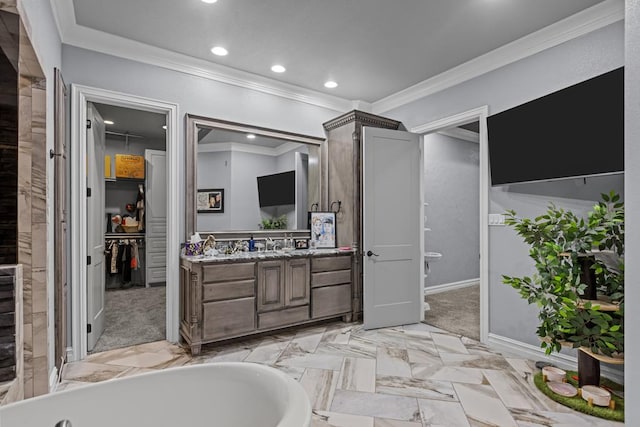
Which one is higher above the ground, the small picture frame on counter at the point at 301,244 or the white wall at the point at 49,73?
the white wall at the point at 49,73

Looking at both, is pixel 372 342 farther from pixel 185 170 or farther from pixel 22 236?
pixel 22 236

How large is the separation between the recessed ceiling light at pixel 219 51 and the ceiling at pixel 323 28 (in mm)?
63

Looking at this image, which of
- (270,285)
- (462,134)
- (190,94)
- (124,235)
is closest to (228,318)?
(270,285)

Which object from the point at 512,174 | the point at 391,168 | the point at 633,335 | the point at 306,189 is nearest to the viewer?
the point at 633,335

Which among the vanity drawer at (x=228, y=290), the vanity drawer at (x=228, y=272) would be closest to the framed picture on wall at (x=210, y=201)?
the vanity drawer at (x=228, y=272)

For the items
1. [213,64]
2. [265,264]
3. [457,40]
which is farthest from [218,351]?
[457,40]

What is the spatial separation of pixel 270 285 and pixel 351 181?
4.85 feet

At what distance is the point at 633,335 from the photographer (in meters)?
1.36

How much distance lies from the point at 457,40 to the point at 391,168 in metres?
1.34

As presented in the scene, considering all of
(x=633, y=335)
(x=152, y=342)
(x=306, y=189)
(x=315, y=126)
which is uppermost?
(x=315, y=126)

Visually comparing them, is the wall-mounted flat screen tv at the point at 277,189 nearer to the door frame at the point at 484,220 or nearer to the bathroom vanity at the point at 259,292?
the bathroom vanity at the point at 259,292

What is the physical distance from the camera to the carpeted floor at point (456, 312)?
12.1 ft

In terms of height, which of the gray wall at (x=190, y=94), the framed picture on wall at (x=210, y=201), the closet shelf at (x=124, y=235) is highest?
the gray wall at (x=190, y=94)

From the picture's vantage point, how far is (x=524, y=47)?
2965 mm
